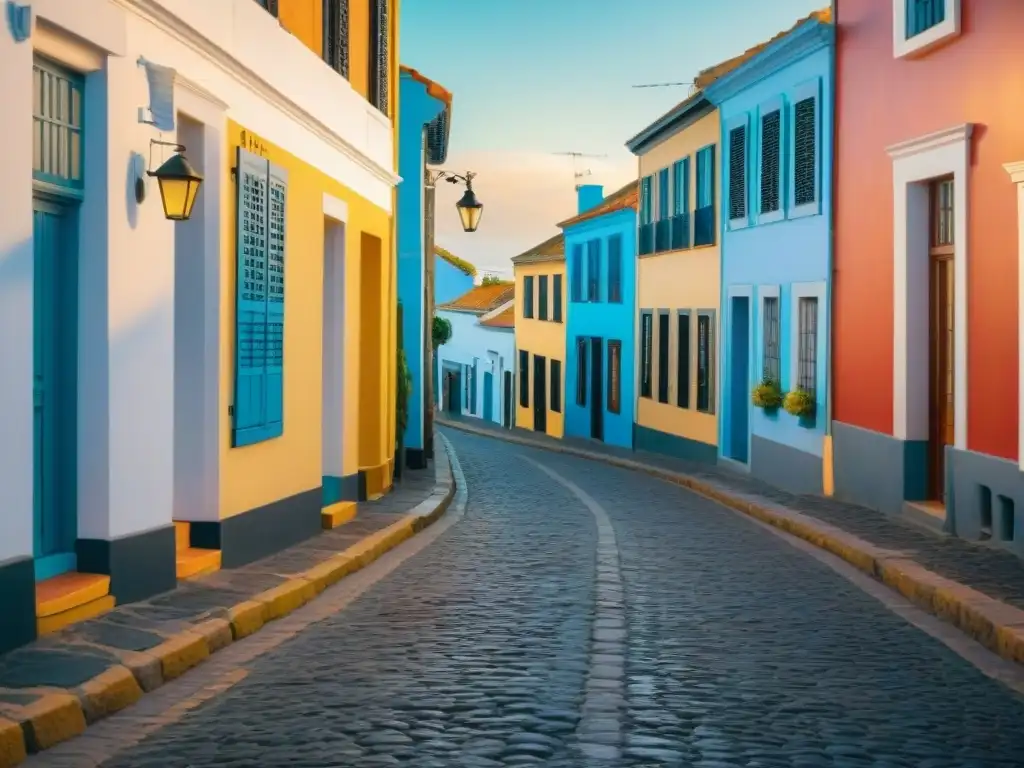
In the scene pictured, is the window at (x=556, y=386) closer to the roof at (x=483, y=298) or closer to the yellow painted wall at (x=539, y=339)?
the yellow painted wall at (x=539, y=339)

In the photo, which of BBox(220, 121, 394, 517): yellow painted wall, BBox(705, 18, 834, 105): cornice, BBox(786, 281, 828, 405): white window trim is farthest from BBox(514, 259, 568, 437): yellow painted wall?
BBox(220, 121, 394, 517): yellow painted wall

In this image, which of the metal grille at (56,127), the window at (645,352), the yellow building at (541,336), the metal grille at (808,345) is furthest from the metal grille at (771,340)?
the yellow building at (541,336)

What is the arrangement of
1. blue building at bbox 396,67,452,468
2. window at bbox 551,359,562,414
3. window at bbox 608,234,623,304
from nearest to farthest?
blue building at bbox 396,67,452,468 < window at bbox 608,234,623,304 < window at bbox 551,359,562,414

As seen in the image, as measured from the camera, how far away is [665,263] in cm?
3027

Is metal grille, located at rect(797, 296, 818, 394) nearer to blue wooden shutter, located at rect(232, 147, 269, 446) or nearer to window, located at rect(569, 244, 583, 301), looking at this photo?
blue wooden shutter, located at rect(232, 147, 269, 446)

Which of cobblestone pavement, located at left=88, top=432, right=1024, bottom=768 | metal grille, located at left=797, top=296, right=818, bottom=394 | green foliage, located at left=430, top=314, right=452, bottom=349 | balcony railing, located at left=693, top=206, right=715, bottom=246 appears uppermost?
balcony railing, located at left=693, top=206, right=715, bottom=246

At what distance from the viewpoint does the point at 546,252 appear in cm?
4694

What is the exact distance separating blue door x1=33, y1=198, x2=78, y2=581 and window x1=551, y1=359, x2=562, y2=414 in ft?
114

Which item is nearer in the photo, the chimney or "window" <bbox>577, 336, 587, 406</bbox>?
"window" <bbox>577, 336, 587, 406</bbox>

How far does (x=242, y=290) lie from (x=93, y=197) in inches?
106

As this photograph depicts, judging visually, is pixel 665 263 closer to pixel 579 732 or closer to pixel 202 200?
pixel 202 200

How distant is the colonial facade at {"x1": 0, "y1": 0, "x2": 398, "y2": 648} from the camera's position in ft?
26.3

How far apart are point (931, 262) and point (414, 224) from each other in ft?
39.5

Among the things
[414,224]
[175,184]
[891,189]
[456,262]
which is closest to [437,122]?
[414,224]
